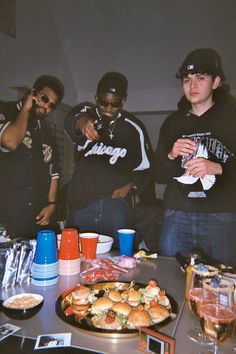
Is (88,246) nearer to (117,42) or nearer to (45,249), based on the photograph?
(45,249)

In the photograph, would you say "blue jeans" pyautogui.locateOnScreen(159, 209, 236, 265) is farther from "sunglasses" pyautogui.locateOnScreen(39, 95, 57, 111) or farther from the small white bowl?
"sunglasses" pyautogui.locateOnScreen(39, 95, 57, 111)

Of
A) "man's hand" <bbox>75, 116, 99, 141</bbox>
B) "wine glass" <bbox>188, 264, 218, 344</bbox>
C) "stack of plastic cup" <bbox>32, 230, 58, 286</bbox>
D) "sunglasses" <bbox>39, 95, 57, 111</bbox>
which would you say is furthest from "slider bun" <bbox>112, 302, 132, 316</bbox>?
"sunglasses" <bbox>39, 95, 57, 111</bbox>

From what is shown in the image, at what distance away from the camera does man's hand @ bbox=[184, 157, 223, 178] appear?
1.67 metres

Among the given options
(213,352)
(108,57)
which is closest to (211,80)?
(108,57)

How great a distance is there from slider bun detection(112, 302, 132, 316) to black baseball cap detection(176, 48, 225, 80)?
4.70 ft

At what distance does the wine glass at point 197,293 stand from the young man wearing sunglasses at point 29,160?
4.02 ft

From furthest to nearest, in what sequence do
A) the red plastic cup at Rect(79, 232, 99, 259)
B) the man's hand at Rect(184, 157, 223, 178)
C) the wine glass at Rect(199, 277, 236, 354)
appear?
the man's hand at Rect(184, 157, 223, 178), the red plastic cup at Rect(79, 232, 99, 259), the wine glass at Rect(199, 277, 236, 354)

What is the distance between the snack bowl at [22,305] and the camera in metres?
0.82

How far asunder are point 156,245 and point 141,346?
49.4 inches

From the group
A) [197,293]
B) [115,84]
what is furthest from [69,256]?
[115,84]

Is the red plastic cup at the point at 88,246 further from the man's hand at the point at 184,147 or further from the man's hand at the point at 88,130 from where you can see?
the man's hand at the point at 88,130

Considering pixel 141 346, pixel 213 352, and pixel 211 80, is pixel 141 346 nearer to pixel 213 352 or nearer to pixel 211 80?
pixel 213 352

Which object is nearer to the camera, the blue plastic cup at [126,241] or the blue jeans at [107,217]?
the blue plastic cup at [126,241]

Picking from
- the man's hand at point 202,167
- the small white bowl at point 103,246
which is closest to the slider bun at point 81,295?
the small white bowl at point 103,246
